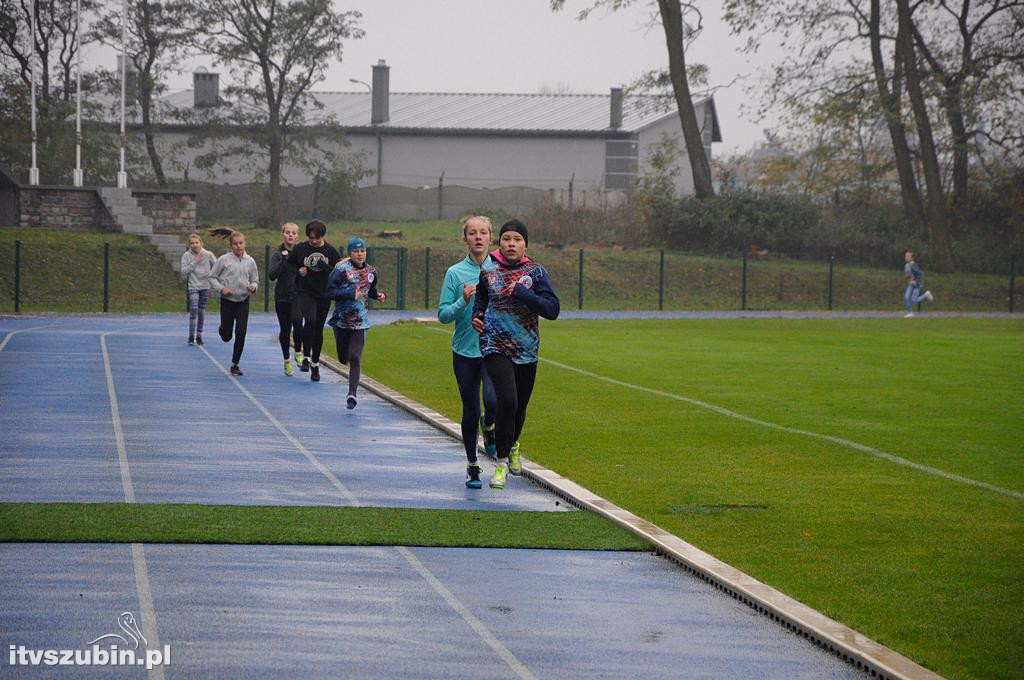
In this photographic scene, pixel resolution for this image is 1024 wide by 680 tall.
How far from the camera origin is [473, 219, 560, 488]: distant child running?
1017 cm

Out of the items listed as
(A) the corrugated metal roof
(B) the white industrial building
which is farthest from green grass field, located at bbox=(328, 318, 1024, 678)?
(A) the corrugated metal roof

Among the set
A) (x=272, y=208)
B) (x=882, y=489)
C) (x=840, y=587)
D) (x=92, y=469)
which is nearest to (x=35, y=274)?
(x=272, y=208)

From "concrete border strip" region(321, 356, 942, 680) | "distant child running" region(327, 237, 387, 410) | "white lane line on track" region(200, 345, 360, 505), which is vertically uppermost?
"distant child running" region(327, 237, 387, 410)

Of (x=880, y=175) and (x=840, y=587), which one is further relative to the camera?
(x=880, y=175)

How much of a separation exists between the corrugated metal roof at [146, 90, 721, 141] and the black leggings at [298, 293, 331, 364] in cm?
4613

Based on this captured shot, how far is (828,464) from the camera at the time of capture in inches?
478

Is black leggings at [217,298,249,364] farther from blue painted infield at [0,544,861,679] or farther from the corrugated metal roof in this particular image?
the corrugated metal roof

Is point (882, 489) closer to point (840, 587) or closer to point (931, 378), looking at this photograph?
point (840, 587)

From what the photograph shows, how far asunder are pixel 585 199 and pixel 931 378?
38.5 m

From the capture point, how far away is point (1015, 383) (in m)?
20.1

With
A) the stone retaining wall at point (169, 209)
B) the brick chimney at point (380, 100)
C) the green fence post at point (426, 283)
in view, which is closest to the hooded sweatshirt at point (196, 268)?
the green fence post at point (426, 283)

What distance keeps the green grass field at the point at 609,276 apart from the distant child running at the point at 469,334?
29.5 meters

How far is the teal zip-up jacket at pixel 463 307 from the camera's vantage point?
11094 mm

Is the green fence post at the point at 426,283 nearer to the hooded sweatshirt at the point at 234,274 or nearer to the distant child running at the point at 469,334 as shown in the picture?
the hooded sweatshirt at the point at 234,274
